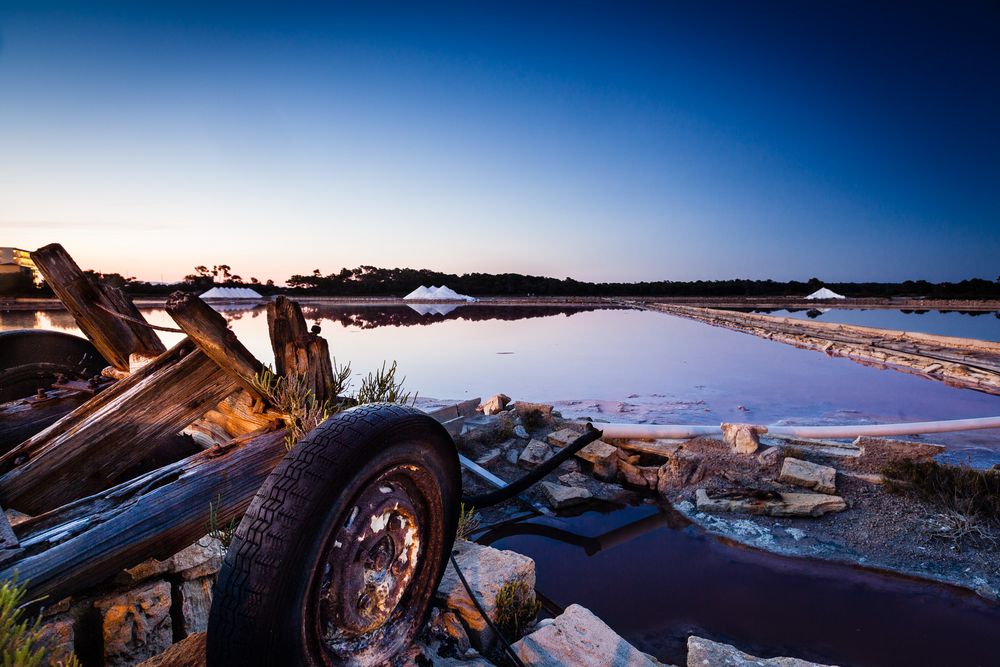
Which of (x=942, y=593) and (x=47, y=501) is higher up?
(x=47, y=501)

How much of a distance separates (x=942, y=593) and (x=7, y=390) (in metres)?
8.71

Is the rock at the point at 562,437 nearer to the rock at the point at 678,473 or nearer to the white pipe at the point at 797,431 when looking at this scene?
the white pipe at the point at 797,431

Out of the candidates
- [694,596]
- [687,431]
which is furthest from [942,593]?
[687,431]

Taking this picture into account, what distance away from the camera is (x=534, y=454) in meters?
6.46

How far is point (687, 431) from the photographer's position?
7027mm

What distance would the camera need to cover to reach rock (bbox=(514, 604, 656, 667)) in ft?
8.77

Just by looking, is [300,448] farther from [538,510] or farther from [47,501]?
[538,510]

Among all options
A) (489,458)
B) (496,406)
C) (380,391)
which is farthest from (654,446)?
(380,391)

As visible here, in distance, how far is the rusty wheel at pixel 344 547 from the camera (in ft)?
5.24

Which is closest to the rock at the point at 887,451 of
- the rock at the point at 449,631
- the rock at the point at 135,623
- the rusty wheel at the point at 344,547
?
the rock at the point at 449,631

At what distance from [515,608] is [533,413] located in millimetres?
4608

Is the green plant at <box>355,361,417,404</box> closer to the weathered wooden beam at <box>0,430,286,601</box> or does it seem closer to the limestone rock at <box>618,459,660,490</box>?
the weathered wooden beam at <box>0,430,286,601</box>

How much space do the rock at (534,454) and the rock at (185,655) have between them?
4694 millimetres

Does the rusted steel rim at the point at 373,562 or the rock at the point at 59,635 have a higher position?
the rusted steel rim at the point at 373,562
